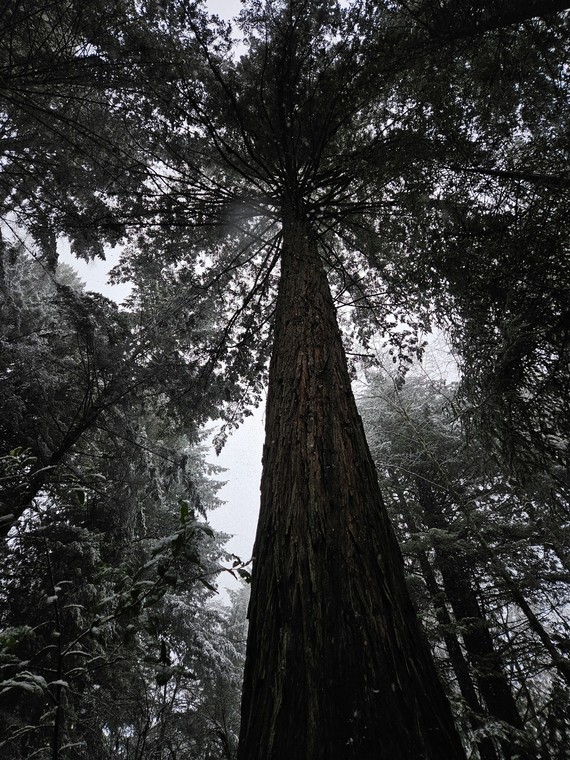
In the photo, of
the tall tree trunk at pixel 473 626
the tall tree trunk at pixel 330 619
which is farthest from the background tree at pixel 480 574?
the tall tree trunk at pixel 330 619

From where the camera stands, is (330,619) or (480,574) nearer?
(330,619)

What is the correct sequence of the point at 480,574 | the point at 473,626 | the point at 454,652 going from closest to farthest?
1. the point at 473,626
2. the point at 454,652
3. the point at 480,574

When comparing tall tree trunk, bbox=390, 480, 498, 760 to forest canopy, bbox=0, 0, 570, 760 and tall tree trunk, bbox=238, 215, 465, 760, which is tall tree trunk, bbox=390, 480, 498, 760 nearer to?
forest canopy, bbox=0, 0, 570, 760

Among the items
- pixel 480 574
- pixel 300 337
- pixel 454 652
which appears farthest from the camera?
pixel 480 574

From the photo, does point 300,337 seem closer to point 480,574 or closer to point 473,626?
point 473,626

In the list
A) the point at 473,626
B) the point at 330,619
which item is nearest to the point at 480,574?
the point at 473,626

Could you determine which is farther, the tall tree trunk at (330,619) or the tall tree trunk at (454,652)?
the tall tree trunk at (454,652)

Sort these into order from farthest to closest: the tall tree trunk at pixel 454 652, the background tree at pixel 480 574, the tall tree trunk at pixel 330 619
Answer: the background tree at pixel 480 574, the tall tree trunk at pixel 454 652, the tall tree trunk at pixel 330 619

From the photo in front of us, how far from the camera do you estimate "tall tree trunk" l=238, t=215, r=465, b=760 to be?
1.01 meters

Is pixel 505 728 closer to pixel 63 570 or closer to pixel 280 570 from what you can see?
pixel 280 570

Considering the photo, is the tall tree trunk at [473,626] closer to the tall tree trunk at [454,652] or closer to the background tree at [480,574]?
the background tree at [480,574]

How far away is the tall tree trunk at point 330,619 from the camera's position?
1006 millimetres

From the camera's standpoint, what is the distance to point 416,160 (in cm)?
463

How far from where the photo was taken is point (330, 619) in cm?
125
